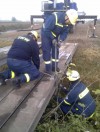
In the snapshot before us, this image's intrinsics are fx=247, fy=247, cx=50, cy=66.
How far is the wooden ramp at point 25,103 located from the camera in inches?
164

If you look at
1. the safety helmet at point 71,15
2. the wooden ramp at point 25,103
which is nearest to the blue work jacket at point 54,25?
the safety helmet at point 71,15

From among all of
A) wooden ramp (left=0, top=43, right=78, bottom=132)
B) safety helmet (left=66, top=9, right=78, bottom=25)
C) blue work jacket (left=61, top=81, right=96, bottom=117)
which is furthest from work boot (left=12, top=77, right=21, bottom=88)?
safety helmet (left=66, top=9, right=78, bottom=25)

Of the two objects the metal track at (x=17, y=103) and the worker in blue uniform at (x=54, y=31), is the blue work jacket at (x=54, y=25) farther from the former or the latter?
the metal track at (x=17, y=103)

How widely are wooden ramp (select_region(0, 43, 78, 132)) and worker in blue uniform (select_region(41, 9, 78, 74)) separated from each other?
602mm

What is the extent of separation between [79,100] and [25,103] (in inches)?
53.9

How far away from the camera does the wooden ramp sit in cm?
417

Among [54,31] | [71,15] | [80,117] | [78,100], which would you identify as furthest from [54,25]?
[80,117]

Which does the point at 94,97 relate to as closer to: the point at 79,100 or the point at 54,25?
the point at 79,100

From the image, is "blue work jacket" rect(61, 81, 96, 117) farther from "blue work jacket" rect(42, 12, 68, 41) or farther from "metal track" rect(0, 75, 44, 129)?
"blue work jacket" rect(42, 12, 68, 41)

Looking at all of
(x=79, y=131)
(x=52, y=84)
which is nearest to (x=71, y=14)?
(x=52, y=84)

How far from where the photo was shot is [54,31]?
6.80m

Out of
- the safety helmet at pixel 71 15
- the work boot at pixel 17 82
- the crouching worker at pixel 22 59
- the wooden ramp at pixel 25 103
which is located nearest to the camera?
the wooden ramp at pixel 25 103

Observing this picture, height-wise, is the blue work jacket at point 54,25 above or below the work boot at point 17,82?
above

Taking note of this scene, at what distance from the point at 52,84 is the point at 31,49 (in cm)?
103
